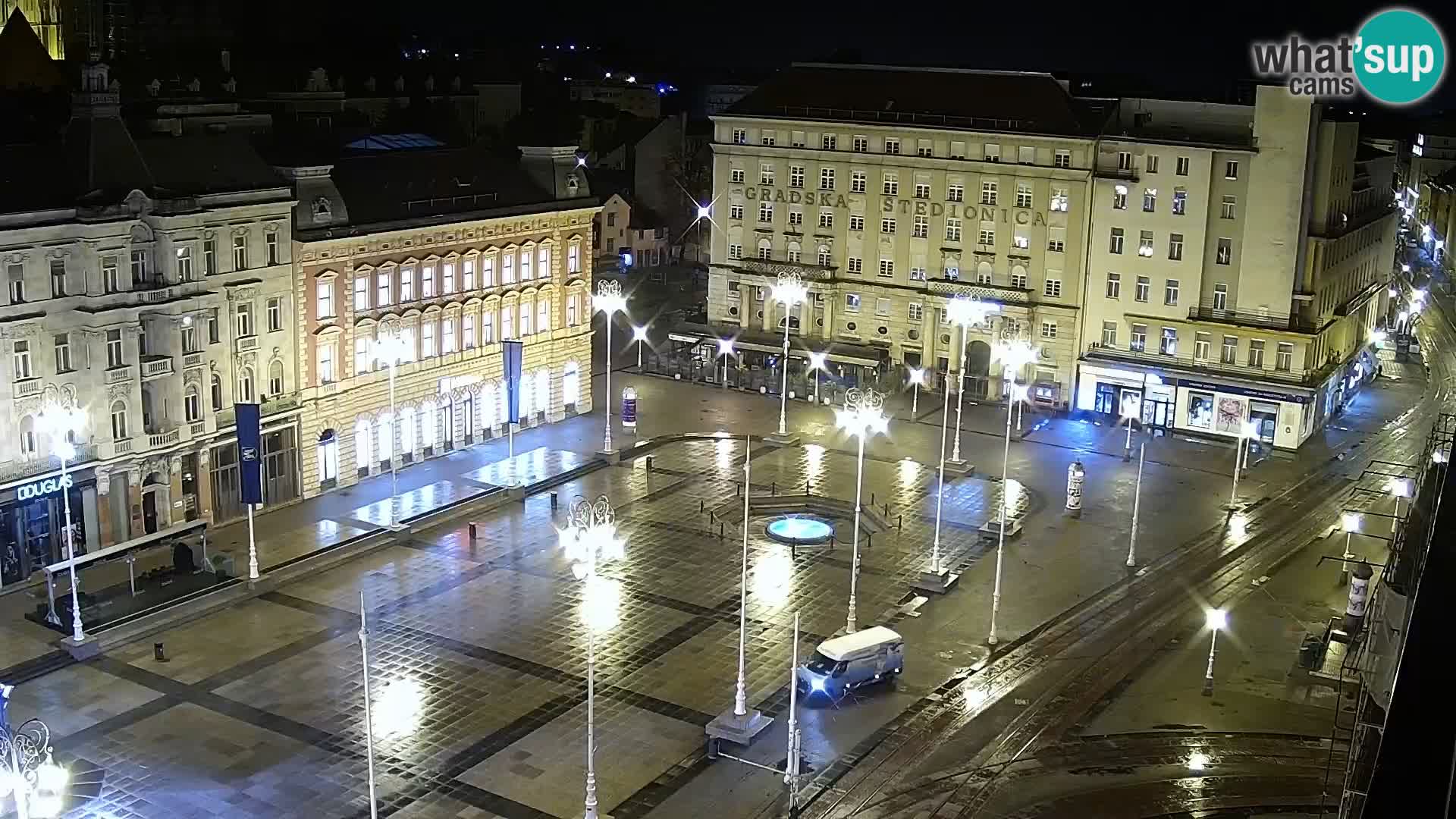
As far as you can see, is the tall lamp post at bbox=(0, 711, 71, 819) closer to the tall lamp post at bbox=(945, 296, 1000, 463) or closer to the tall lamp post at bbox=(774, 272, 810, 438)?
the tall lamp post at bbox=(774, 272, 810, 438)

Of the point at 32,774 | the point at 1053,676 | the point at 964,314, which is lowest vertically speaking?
the point at 1053,676

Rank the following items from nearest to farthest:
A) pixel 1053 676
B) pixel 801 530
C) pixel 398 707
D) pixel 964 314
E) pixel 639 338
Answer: pixel 398 707 → pixel 1053 676 → pixel 801 530 → pixel 964 314 → pixel 639 338

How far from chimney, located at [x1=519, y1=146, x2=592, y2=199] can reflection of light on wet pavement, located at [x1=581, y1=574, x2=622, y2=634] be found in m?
30.4

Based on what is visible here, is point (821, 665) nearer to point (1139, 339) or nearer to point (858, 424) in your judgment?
point (858, 424)

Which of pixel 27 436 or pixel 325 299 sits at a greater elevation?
pixel 325 299

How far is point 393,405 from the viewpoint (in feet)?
235

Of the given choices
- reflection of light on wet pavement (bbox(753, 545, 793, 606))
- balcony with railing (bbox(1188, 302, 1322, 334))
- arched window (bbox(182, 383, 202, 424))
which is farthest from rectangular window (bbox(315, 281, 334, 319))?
balcony with railing (bbox(1188, 302, 1322, 334))

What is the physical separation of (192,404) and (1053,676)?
38522 mm

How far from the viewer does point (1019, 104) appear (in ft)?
313

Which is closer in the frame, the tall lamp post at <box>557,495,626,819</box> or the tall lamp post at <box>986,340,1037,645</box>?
the tall lamp post at <box>557,495,626,819</box>

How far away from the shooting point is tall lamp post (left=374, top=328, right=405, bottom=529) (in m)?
67.4

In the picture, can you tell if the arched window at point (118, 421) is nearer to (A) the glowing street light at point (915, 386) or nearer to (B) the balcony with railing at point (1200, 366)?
(A) the glowing street light at point (915, 386)

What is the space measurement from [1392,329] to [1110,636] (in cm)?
7538

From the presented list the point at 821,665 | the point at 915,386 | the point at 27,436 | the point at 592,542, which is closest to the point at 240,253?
the point at 27,436
